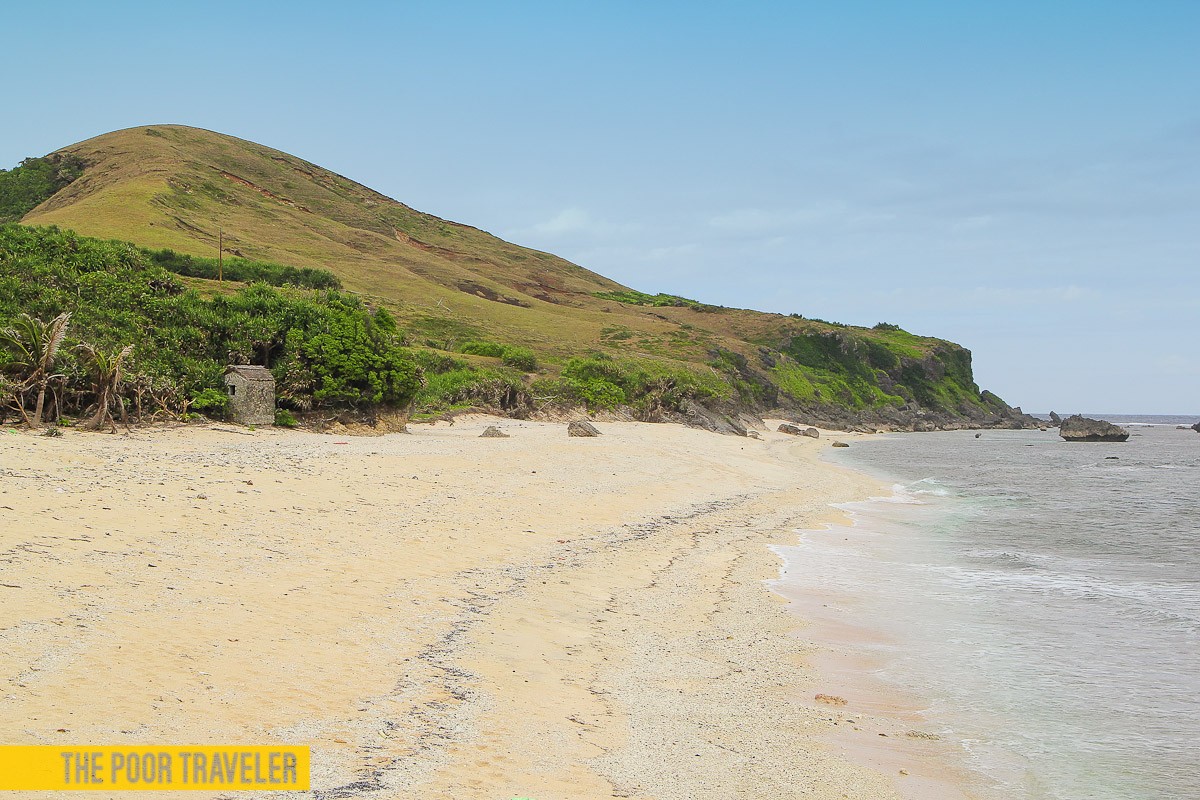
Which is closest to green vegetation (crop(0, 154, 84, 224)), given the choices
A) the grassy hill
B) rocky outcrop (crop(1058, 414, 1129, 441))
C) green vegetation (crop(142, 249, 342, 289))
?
the grassy hill

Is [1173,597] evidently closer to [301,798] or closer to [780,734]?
[780,734]

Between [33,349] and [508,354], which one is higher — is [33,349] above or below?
below

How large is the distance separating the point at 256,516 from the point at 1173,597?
591 inches

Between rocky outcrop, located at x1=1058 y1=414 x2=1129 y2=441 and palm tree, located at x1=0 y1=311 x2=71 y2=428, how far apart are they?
88780 mm

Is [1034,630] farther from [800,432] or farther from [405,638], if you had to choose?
[800,432]

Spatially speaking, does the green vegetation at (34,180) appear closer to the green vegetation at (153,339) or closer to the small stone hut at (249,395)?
the green vegetation at (153,339)

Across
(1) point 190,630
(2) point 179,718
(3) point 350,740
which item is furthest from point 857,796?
(1) point 190,630


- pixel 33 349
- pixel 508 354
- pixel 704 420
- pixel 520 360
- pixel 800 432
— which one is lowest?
pixel 800 432

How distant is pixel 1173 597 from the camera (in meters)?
13.7

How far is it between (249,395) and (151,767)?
78.1 ft

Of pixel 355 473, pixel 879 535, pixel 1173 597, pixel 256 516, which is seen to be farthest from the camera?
pixel 879 535

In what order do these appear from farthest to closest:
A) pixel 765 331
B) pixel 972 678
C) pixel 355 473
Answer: pixel 765 331
pixel 355 473
pixel 972 678

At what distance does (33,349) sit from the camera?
21.7 m

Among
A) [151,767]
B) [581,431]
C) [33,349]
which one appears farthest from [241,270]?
[151,767]
